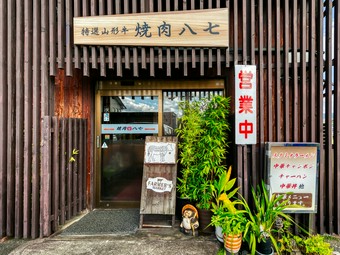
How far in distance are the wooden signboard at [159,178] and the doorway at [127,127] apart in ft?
2.01

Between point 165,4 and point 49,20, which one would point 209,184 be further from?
point 49,20

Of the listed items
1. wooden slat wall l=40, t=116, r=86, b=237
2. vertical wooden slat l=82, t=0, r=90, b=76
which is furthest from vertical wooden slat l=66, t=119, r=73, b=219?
vertical wooden slat l=82, t=0, r=90, b=76

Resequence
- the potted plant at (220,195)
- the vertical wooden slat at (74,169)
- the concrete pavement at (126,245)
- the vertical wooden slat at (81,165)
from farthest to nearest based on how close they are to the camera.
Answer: the vertical wooden slat at (81,165) < the vertical wooden slat at (74,169) < the potted plant at (220,195) < the concrete pavement at (126,245)

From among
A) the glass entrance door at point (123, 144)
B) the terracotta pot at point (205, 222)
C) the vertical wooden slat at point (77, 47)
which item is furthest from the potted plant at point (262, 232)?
the vertical wooden slat at point (77, 47)

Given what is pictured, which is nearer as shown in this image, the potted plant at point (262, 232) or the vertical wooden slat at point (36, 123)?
the potted plant at point (262, 232)

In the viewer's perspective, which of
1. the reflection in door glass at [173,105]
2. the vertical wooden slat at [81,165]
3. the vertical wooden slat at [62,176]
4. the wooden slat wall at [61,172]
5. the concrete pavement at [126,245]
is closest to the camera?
the concrete pavement at [126,245]

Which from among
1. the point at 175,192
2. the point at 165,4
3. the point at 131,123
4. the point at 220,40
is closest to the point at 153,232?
the point at 175,192

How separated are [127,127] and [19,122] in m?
2.10

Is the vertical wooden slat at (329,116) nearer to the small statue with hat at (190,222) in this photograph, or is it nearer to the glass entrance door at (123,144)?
the small statue with hat at (190,222)

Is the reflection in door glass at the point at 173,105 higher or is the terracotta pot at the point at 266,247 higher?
the reflection in door glass at the point at 173,105

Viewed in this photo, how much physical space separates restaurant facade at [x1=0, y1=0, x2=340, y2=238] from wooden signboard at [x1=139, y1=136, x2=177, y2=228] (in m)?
1.29

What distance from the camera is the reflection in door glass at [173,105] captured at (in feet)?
15.6

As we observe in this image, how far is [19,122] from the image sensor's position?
354 centimetres

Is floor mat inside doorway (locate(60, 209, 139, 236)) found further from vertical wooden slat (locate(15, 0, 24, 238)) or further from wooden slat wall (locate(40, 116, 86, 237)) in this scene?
vertical wooden slat (locate(15, 0, 24, 238))
